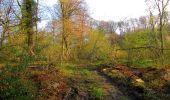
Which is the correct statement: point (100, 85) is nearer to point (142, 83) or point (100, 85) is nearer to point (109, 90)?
point (109, 90)

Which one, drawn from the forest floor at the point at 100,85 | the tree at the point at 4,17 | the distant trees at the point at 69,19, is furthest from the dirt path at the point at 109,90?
the distant trees at the point at 69,19

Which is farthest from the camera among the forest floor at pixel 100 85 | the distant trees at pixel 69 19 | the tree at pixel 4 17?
the distant trees at pixel 69 19

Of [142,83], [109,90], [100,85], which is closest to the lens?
[109,90]

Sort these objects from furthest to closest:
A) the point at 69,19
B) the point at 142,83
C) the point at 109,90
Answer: the point at 69,19
the point at 142,83
the point at 109,90

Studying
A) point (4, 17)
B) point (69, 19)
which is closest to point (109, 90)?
point (4, 17)

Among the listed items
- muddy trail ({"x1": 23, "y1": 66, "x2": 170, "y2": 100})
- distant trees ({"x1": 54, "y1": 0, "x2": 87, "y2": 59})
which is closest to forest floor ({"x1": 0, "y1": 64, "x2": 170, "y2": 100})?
muddy trail ({"x1": 23, "y1": 66, "x2": 170, "y2": 100})

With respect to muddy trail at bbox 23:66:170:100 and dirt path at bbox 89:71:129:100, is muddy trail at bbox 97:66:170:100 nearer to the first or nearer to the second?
muddy trail at bbox 23:66:170:100

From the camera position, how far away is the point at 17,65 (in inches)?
613

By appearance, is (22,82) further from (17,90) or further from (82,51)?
(82,51)

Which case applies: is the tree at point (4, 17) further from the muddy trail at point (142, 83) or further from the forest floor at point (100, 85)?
the muddy trail at point (142, 83)

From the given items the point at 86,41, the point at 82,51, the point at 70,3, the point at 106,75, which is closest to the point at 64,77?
the point at 106,75

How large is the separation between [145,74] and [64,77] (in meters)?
4.87

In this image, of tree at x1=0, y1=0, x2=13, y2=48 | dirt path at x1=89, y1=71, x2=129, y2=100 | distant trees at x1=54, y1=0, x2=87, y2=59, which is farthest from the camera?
distant trees at x1=54, y1=0, x2=87, y2=59

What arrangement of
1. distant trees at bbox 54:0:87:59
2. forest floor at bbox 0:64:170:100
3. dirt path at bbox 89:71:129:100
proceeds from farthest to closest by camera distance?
distant trees at bbox 54:0:87:59, dirt path at bbox 89:71:129:100, forest floor at bbox 0:64:170:100
